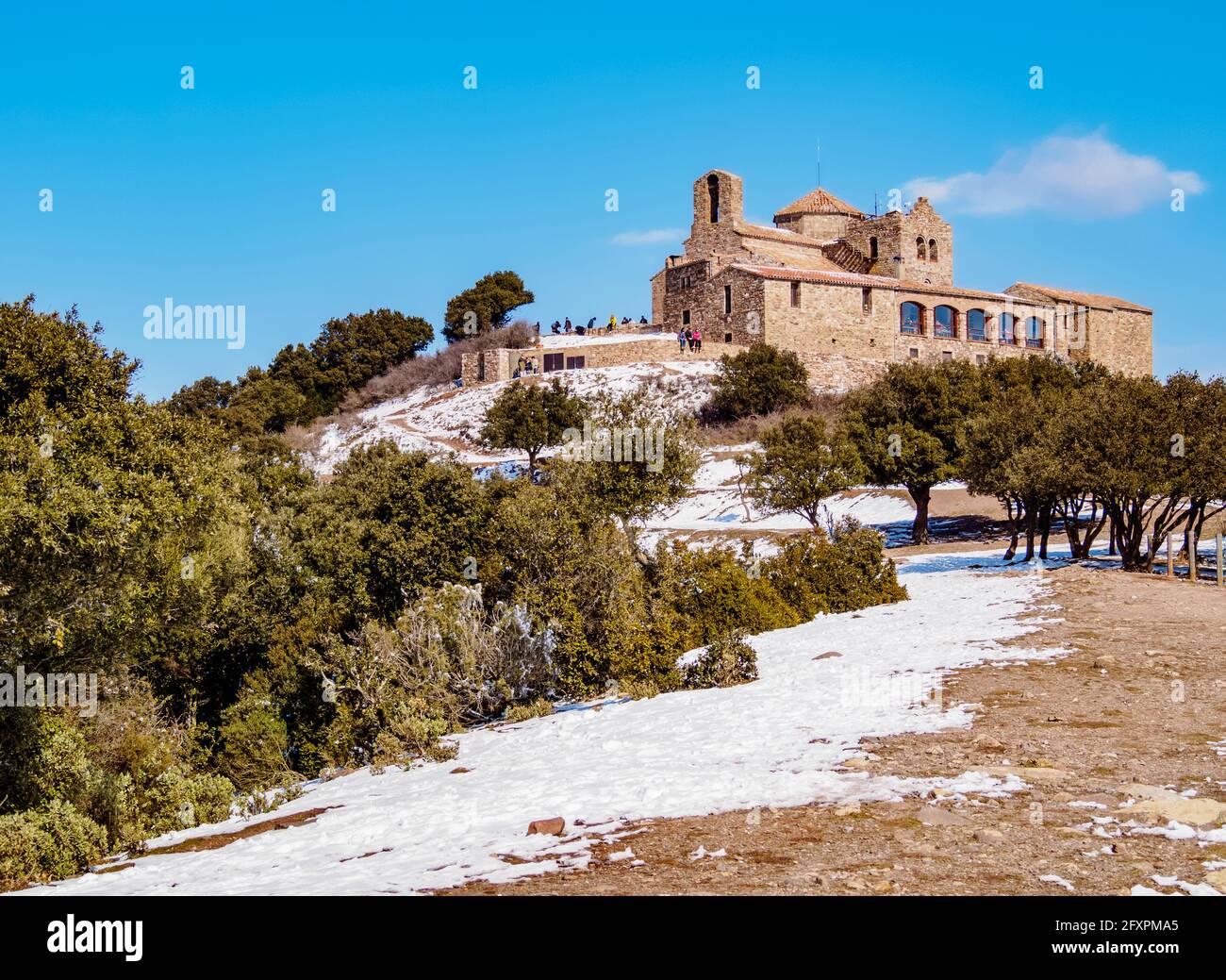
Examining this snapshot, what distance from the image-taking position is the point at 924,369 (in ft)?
135

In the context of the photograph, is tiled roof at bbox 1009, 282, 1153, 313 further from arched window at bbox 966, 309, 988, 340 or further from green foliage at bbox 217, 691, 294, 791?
green foliage at bbox 217, 691, 294, 791

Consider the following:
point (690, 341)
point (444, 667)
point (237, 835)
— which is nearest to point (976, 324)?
point (690, 341)

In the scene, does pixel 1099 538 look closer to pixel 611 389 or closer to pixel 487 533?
pixel 487 533

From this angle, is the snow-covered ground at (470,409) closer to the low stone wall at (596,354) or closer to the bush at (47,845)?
the low stone wall at (596,354)

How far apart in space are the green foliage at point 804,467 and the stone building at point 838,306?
31128mm

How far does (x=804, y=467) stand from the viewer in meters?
35.8

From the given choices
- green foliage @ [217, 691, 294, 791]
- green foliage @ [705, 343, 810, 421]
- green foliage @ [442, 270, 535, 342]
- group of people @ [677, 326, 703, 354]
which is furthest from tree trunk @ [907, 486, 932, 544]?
green foliage @ [442, 270, 535, 342]

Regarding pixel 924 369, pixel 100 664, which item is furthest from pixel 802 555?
pixel 924 369

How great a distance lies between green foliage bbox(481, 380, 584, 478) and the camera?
5241cm

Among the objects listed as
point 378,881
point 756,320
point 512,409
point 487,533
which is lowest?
point 378,881
